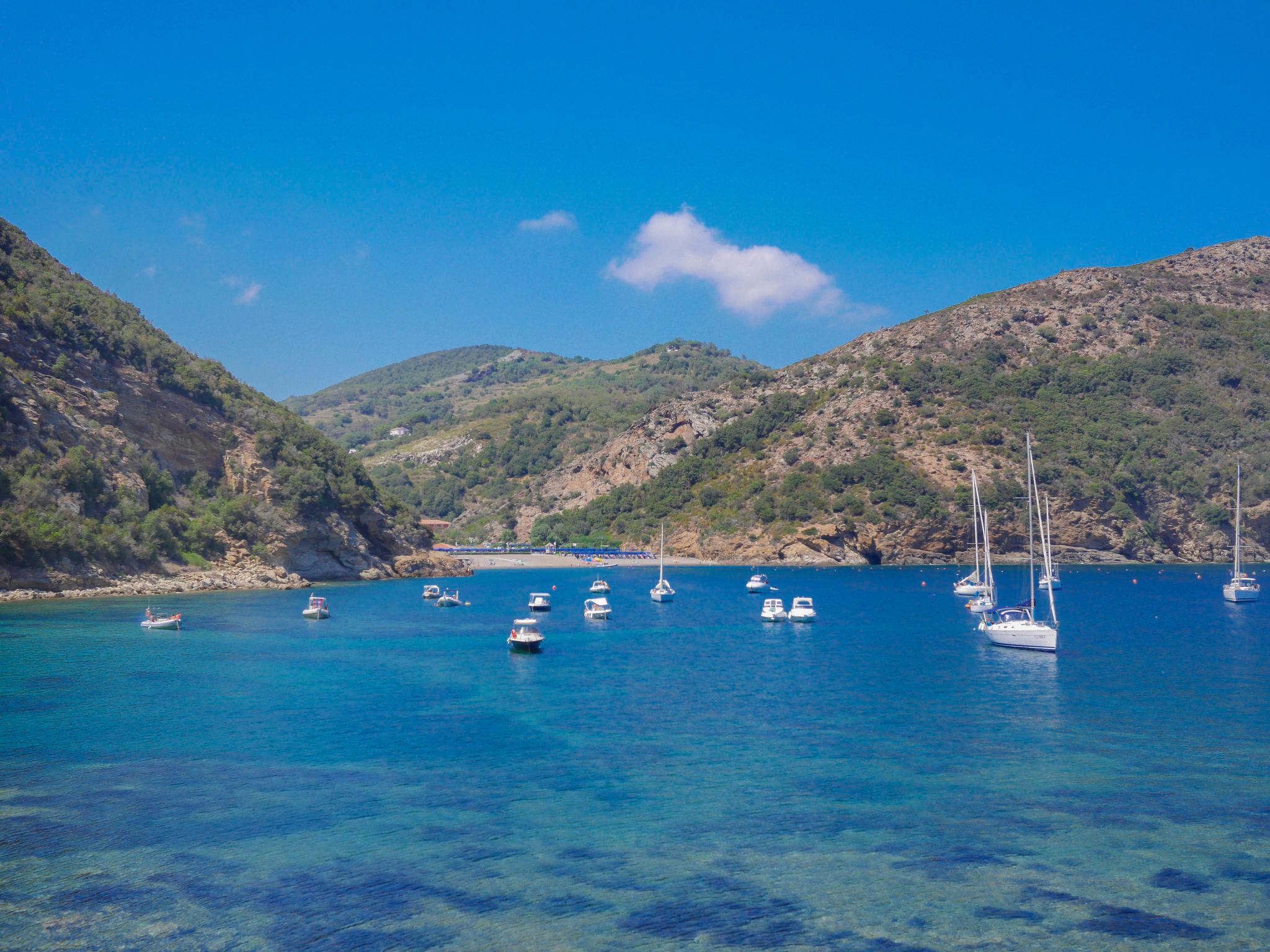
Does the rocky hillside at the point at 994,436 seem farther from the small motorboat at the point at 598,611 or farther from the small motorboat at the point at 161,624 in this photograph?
the small motorboat at the point at 161,624

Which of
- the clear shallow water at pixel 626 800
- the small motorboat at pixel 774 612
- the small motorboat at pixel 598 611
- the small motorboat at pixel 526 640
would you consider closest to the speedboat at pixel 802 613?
the small motorboat at pixel 774 612

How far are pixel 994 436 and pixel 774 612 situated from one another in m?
87.5

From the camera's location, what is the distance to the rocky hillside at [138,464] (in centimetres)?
7206

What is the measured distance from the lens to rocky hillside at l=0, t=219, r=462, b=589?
72.1 m

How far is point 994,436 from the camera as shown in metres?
146

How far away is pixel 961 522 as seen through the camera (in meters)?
139

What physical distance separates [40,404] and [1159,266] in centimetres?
Result: 19412

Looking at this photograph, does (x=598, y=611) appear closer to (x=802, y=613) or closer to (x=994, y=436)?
(x=802, y=613)

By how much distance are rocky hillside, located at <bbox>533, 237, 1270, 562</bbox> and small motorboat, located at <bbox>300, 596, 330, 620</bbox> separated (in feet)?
288

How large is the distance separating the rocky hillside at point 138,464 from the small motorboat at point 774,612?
51083mm

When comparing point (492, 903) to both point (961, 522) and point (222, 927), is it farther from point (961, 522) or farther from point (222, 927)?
point (961, 522)

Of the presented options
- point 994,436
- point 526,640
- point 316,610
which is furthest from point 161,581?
point 994,436

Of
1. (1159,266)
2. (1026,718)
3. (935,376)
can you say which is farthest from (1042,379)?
(1026,718)

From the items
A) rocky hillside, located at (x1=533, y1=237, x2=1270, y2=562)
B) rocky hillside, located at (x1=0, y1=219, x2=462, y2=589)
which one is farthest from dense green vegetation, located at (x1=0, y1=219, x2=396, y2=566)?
rocky hillside, located at (x1=533, y1=237, x2=1270, y2=562)
